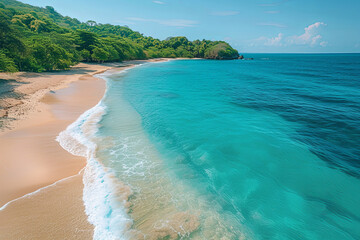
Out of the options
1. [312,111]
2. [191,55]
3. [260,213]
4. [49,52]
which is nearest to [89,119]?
[260,213]

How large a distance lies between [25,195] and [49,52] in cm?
3837

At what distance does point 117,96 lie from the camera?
982 inches

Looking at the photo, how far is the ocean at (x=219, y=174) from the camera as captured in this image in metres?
6.72

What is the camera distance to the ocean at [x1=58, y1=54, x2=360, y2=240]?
6723mm

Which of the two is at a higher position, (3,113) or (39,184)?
(3,113)

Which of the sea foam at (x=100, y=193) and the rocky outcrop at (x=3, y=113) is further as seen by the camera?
the rocky outcrop at (x=3, y=113)

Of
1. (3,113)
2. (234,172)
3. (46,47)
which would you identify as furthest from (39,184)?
(46,47)

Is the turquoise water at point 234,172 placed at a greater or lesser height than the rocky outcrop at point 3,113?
lesser

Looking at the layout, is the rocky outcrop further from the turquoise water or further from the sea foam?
the turquoise water

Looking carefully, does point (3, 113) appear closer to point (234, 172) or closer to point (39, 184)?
point (39, 184)

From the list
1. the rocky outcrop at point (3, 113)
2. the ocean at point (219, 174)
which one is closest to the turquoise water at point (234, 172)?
the ocean at point (219, 174)

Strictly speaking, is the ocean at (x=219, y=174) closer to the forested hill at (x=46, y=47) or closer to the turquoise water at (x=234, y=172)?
the turquoise water at (x=234, y=172)

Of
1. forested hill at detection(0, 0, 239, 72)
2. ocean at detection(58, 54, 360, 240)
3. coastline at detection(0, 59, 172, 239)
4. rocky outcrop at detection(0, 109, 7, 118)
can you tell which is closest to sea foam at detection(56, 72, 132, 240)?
ocean at detection(58, 54, 360, 240)

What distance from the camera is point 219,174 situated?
981 centimetres
